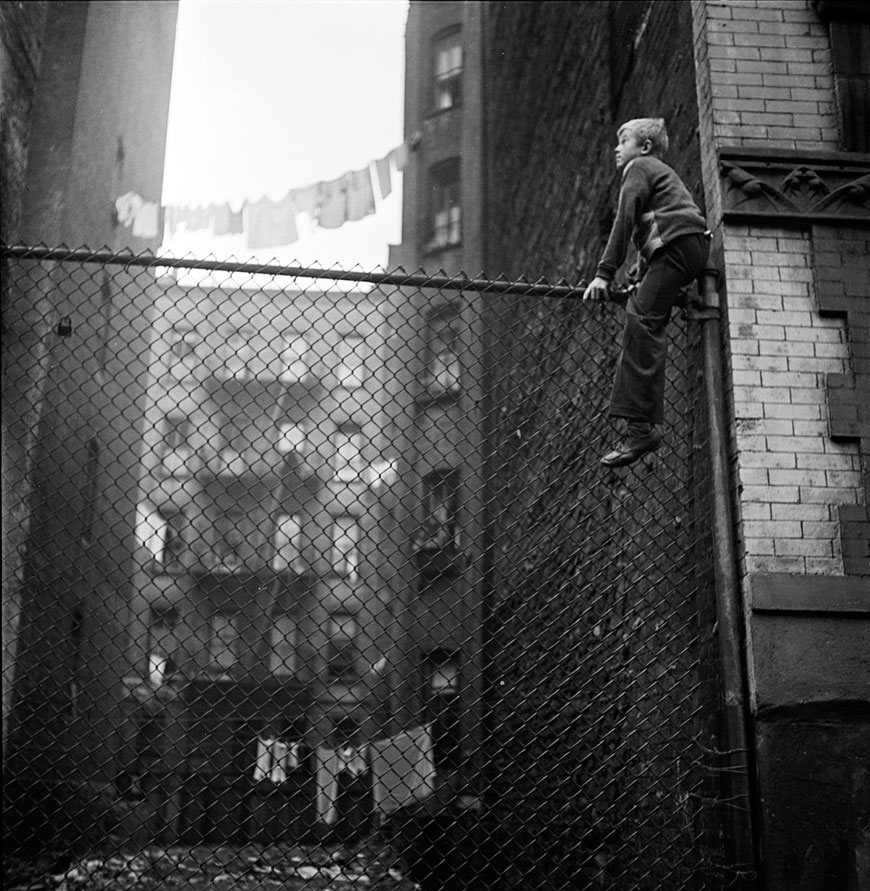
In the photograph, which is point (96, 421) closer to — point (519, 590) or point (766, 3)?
point (519, 590)

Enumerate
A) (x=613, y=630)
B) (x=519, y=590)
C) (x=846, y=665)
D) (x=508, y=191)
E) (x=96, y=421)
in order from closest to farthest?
1. (x=846, y=665)
2. (x=613, y=630)
3. (x=519, y=590)
4. (x=96, y=421)
5. (x=508, y=191)

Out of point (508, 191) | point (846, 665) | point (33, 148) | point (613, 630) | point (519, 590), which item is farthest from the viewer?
point (508, 191)

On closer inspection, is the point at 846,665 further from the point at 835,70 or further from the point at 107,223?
the point at 107,223

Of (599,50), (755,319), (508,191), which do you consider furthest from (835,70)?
(508,191)

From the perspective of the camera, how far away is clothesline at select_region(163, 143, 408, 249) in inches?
565

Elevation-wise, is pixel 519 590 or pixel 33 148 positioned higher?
pixel 33 148

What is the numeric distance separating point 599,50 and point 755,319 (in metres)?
5.80

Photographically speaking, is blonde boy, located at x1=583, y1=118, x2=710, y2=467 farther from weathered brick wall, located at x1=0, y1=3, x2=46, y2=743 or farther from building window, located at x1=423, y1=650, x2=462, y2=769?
building window, located at x1=423, y1=650, x2=462, y2=769

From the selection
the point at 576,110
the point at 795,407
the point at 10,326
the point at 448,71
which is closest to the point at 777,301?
the point at 795,407

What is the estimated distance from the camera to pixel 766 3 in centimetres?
562

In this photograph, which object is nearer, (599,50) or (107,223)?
(599,50)

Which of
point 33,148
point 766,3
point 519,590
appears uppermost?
point 33,148

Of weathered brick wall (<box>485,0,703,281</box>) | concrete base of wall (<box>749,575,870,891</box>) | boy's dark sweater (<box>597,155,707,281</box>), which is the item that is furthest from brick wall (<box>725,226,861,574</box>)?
weathered brick wall (<box>485,0,703,281</box>)

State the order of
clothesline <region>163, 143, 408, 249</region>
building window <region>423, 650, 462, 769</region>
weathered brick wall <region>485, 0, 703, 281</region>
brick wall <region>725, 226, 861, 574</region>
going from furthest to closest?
building window <region>423, 650, 462, 769</region> < clothesline <region>163, 143, 408, 249</region> < weathered brick wall <region>485, 0, 703, 281</region> < brick wall <region>725, 226, 861, 574</region>
